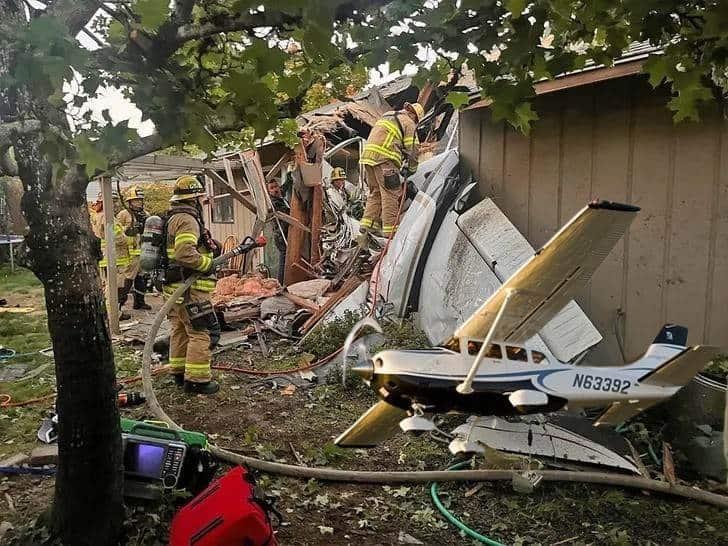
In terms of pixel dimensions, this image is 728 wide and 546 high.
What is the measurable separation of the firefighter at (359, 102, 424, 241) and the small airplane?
549cm

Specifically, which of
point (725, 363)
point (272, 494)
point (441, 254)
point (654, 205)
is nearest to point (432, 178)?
point (441, 254)

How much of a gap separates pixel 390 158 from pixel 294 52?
4.98 meters

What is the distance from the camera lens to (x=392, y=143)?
732cm

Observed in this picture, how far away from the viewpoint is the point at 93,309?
317 centimetres

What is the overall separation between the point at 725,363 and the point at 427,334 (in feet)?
9.24

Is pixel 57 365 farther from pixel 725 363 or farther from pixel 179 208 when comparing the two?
pixel 725 363

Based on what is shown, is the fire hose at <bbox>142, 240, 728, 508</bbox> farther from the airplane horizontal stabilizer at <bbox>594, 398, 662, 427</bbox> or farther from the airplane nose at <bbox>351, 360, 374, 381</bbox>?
the airplane nose at <bbox>351, 360, 374, 381</bbox>

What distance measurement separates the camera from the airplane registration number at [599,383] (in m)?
1.68

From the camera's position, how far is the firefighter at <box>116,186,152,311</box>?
35.5ft

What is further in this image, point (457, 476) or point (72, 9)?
point (457, 476)

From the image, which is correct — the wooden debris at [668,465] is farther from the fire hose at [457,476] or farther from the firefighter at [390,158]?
the firefighter at [390,158]

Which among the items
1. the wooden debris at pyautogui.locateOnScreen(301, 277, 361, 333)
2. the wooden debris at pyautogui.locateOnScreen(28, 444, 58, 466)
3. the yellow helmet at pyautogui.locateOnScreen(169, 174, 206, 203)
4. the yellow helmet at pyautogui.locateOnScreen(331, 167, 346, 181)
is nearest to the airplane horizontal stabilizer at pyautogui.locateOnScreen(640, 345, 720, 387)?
the wooden debris at pyautogui.locateOnScreen(28, 444, 58, 466)

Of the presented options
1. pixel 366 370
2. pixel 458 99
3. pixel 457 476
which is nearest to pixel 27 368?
pixel 457 476

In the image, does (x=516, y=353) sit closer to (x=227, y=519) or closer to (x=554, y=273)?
(x=554, y=273)
